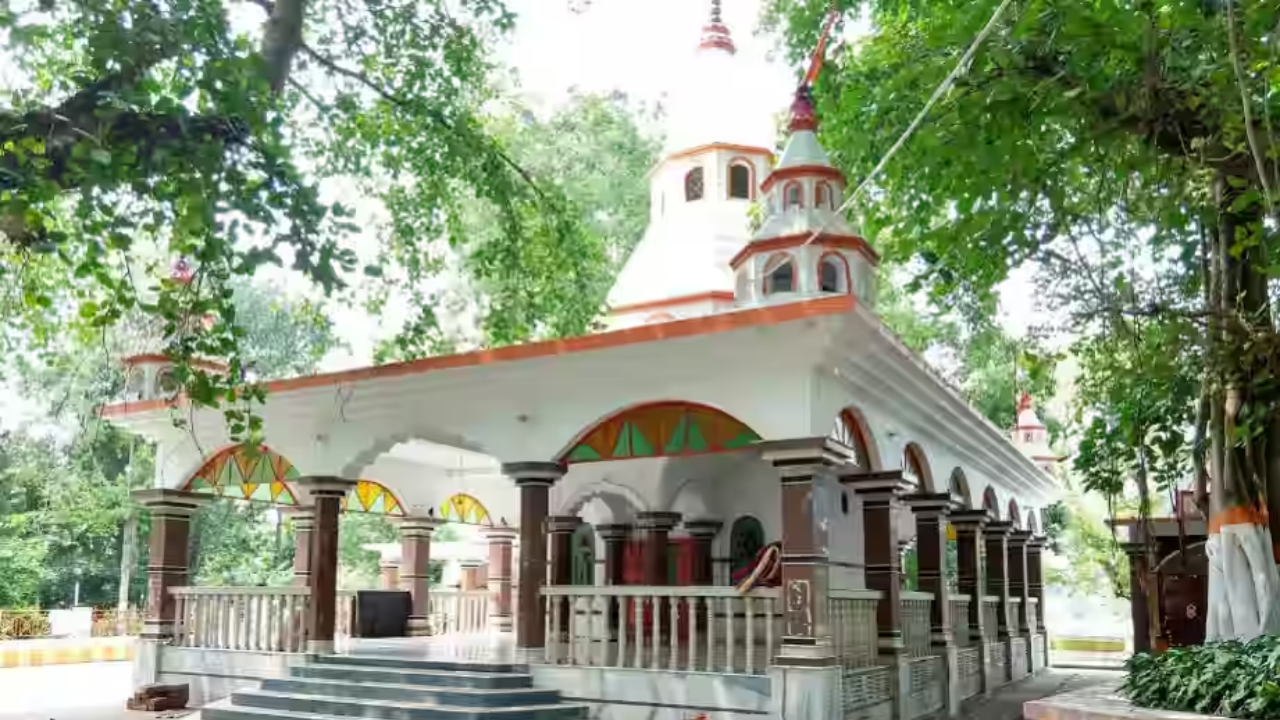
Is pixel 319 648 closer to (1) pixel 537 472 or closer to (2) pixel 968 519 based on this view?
(1) pixel 537 472

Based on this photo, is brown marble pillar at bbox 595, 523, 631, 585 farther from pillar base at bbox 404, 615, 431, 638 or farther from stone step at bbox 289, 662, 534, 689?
stone step at bbox 289, 662, 534, 689

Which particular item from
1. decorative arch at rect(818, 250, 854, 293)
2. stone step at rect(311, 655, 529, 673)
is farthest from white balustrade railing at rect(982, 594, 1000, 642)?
stone step at rect(311, 655, 529, 673)

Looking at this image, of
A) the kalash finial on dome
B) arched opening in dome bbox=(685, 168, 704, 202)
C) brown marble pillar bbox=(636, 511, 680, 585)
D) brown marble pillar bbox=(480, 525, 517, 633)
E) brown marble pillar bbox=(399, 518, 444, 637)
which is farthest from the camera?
the kalash finial on dome

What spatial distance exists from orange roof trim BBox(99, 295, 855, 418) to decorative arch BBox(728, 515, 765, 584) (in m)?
5.89

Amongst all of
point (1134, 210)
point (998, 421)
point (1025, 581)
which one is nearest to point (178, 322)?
point (1134, 210)

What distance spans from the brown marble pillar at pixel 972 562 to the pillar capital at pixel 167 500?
9.44 metres

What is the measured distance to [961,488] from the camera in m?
15.3

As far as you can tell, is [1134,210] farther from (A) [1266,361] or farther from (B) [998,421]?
(B) [998,421]

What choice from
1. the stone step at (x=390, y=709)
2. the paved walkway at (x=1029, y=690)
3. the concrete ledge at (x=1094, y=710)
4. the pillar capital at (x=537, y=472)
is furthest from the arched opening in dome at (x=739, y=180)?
the concrete ledge at (x=1094, y=710)

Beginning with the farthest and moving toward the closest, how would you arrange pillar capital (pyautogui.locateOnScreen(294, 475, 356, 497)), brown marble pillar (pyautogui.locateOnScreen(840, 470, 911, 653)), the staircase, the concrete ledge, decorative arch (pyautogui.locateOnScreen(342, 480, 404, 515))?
decorative arch (pyautogui.locateOnScreen(342, 480, 404, 515)) < pillar capital (pyautogui.locateOnScreen(294, 475, 356, 497)) < brown marble pillar (pyautogui.locateOnScreen(840, 470, 911, 653)) < the staircase < the concrete ledge

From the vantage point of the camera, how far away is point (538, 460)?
1074 centimetres

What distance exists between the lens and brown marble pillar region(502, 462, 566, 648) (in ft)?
34.1

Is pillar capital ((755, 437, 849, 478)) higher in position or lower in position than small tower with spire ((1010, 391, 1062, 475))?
lower

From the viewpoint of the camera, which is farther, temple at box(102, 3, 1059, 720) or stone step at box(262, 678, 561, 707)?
stone step at box(262, 678, 561, 707)
